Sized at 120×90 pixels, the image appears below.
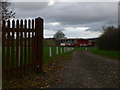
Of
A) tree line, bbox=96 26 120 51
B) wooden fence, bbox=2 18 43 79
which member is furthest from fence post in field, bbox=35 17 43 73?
tree line, bbox=96 26 120 51

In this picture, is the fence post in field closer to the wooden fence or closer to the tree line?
the wooden fence

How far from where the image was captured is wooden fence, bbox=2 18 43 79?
6312 millimetres

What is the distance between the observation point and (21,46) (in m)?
7.01

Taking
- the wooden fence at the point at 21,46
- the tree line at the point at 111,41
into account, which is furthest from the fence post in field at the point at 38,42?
the tree line at the point at 111,41

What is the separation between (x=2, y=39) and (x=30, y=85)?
1644mm

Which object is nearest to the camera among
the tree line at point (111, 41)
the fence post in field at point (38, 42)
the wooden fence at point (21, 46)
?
the wooden fence at point (21, 46)

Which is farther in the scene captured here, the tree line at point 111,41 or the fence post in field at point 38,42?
the tree line at point 111,41

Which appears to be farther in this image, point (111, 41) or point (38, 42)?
point (111, 41)

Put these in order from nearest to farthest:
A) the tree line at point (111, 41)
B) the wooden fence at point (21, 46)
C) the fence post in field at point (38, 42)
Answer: the wooden fence at point (21, 46) → the fence post in field at point (38, 42) → the tree line at point (111, 41)

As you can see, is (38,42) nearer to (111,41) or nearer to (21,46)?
(21,46)

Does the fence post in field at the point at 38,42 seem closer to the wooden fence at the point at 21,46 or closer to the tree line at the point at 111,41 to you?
the wooden fence at the point at 21,46

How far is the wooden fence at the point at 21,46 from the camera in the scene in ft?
20.7

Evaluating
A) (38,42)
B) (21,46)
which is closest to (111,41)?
(38,42)

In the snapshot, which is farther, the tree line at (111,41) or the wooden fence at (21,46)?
the tree line at (111,41)
